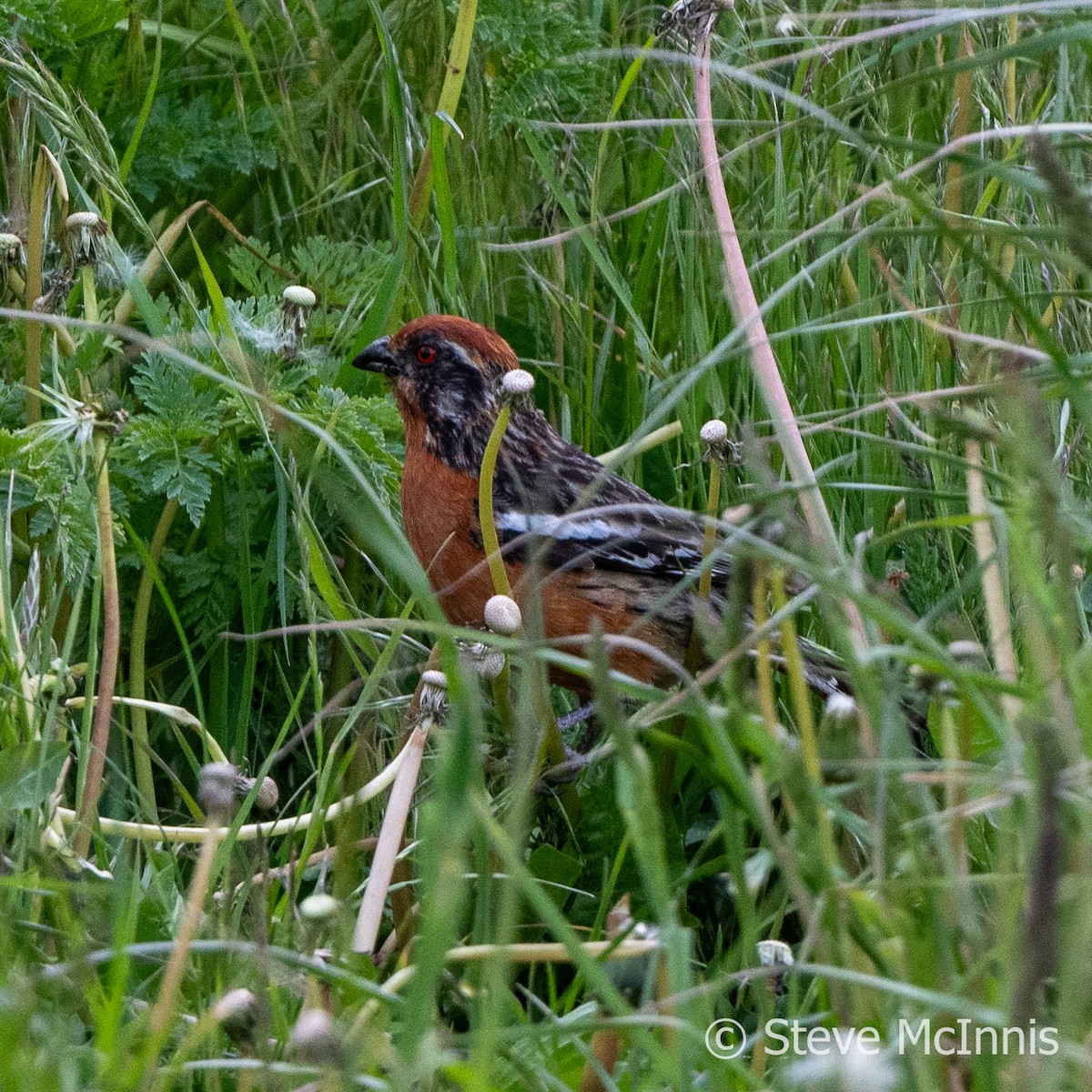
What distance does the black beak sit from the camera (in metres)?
3.70

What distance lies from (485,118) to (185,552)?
52.5 inches

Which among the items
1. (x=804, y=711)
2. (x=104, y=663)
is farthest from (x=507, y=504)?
(x=804, y=711)

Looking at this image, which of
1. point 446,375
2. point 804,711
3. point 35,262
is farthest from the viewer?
point 446,375

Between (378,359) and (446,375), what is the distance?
0.20m

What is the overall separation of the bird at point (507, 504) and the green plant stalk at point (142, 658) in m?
0.59

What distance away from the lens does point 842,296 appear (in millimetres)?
3604

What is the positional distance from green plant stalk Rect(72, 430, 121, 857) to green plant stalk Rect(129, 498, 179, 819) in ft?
0.35

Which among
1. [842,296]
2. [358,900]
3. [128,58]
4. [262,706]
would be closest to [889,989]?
[358,900]

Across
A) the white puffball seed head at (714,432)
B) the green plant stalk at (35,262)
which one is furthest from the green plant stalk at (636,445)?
the green plant stalk at (35,262)

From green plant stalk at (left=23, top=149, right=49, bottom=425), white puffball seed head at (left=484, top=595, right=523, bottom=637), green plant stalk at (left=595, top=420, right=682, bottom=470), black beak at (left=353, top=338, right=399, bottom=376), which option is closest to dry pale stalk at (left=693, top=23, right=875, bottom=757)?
green plant stalk at (left=595, top=420, right=682, bottom=470)

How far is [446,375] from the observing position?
3.86m

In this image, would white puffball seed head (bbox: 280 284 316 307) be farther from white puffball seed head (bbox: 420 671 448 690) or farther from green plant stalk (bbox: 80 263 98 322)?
white puffball seed head (bbox: 420 671 448 690)

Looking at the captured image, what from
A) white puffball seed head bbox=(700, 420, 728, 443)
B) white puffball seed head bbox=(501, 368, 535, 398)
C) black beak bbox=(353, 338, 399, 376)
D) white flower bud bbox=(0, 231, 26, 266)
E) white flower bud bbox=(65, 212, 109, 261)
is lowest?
Result: black beak bbox=(353, 338, 399, 376)

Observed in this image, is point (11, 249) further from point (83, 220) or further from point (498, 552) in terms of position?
point (498, 552)
